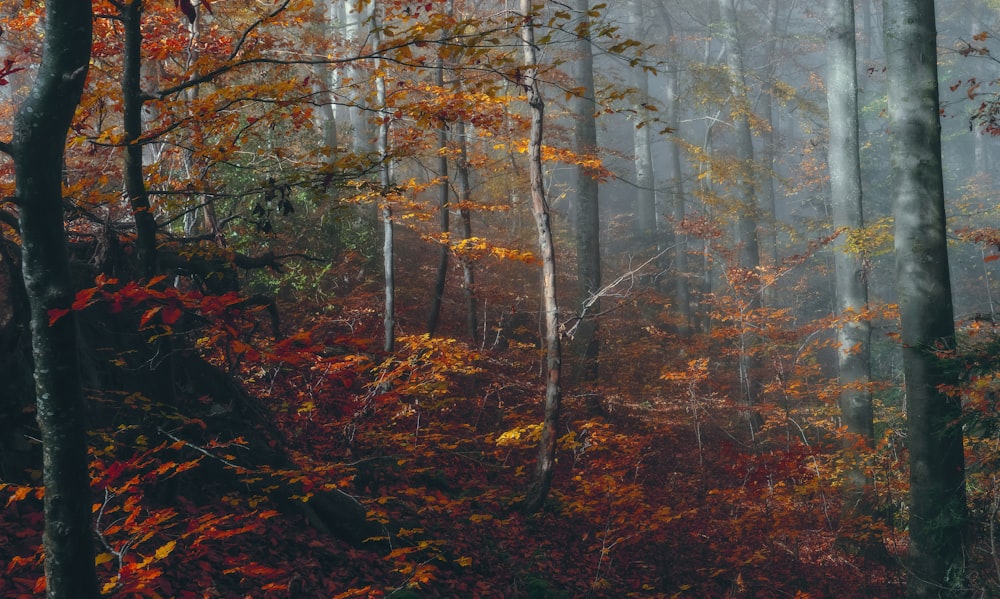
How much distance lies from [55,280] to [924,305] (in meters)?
7.31

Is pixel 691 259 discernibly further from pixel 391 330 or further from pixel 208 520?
pixel 208 520

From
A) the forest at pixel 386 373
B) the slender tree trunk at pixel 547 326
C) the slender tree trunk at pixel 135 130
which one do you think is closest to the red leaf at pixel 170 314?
the forest at pixel 386 373

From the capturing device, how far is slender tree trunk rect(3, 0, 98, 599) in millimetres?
2516

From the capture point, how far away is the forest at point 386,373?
148 inches

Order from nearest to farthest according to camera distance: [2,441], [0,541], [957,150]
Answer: [0,541]
[2,441]
[957,150]

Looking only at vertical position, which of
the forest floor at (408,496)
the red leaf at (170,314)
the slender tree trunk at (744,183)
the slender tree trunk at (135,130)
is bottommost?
the forest floor at (408,496)

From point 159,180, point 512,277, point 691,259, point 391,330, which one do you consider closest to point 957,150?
point 691,259

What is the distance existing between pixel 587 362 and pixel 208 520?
862 centimetres

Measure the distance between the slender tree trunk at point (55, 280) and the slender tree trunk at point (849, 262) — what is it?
10093 millimetres

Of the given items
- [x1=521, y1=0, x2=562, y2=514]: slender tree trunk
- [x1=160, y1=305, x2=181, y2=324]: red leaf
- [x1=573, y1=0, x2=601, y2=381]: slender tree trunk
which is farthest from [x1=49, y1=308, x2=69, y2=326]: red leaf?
[x1=573, y1=0, x2=601, y2=381]: slender tree trunk

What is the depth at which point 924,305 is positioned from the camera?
6508 millimetres

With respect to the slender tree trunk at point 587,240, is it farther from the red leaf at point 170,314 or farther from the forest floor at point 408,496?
the red leaf at point 170,314

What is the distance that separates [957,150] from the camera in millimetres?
36625

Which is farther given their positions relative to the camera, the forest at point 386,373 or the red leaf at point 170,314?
the forest at point 386,373
